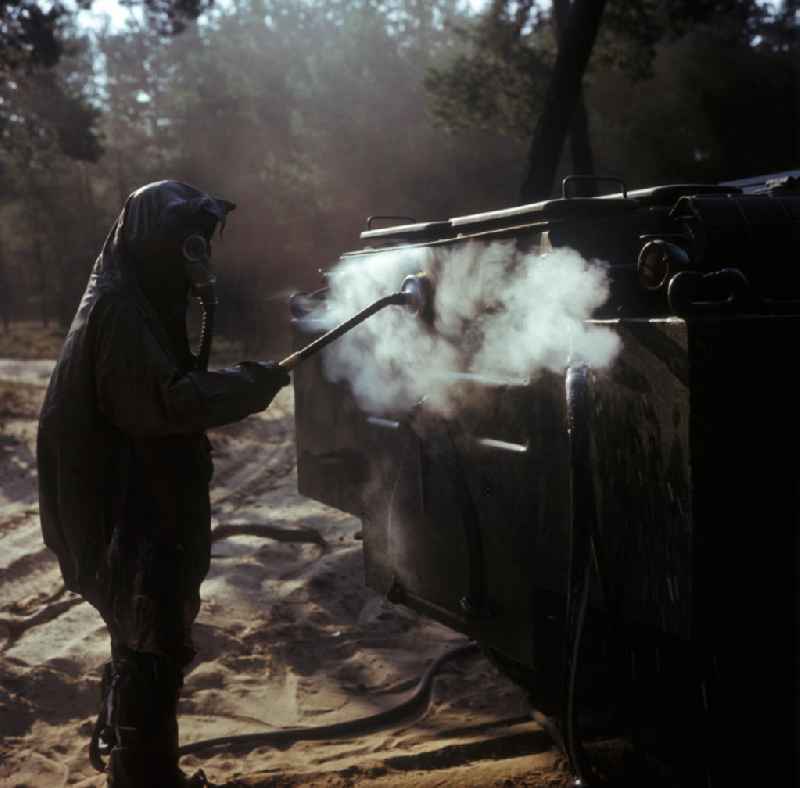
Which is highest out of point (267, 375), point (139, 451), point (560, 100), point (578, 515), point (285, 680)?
point (560, 100)

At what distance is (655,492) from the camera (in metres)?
2.80

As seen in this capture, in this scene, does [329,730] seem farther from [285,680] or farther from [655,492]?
[655,492]

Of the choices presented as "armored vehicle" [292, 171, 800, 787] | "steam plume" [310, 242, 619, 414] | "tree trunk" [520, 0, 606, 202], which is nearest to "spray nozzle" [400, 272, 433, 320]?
"steam plume" [310, 242, 619, 414]

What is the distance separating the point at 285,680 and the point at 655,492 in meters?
2.20

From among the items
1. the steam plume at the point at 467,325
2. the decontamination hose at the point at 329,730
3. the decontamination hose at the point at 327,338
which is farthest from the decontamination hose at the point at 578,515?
the decontamination hose at the point at 329,730

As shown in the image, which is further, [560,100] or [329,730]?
[560,100]

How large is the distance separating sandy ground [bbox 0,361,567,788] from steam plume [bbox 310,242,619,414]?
121cm

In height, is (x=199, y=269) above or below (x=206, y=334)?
above

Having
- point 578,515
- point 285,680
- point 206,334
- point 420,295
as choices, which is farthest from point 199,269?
point 285,680

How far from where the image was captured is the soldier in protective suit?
291cm

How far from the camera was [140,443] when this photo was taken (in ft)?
10.1

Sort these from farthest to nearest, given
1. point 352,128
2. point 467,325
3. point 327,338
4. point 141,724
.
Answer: point 352,128 → point 467,325 → point 327,338 → point 141,724

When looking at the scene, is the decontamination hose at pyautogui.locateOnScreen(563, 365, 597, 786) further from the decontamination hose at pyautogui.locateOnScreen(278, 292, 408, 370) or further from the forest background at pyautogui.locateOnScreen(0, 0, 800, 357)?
the forest background at pyautogui.locateOnScreen(0, 0, 800, 357)

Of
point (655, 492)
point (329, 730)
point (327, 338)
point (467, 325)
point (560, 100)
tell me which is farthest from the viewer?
point (560, 100)
